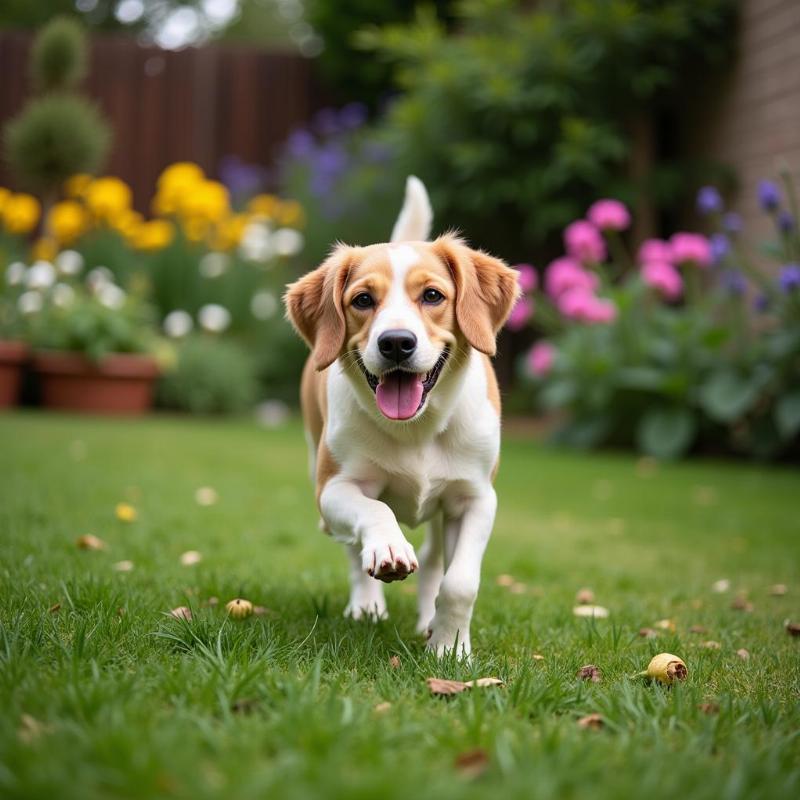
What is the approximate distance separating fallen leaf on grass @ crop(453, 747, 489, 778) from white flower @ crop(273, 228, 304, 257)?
10.4m

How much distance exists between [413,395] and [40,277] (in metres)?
7.94

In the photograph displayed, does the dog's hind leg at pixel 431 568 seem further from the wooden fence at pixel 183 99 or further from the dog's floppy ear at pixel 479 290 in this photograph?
the wooden fence at pixel 183 99

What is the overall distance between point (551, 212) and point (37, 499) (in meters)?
6.46

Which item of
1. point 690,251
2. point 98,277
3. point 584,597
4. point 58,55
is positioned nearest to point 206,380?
point 98,277

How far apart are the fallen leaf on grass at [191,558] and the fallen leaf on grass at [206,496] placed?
1.30m

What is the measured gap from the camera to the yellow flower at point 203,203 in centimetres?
1149

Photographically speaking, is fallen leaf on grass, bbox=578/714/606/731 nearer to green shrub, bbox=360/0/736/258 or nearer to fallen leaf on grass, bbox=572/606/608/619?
fallen leaf on grass, bbox=572/606/608/619

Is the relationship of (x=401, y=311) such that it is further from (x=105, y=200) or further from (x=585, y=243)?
(x=105, y=200)

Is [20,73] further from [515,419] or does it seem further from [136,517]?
[136,517]

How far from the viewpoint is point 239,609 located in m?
2.76

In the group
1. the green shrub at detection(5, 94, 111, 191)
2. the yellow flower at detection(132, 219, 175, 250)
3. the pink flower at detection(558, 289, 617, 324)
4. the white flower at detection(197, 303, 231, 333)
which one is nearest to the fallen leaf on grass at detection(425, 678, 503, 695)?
the pink flower at detection(558, 289, 617, 324)

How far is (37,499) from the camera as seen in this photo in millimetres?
4648

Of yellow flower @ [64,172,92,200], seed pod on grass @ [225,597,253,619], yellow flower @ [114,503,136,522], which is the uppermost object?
yellow flower @ [64,172,92,200]

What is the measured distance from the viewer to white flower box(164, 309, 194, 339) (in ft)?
33.7
